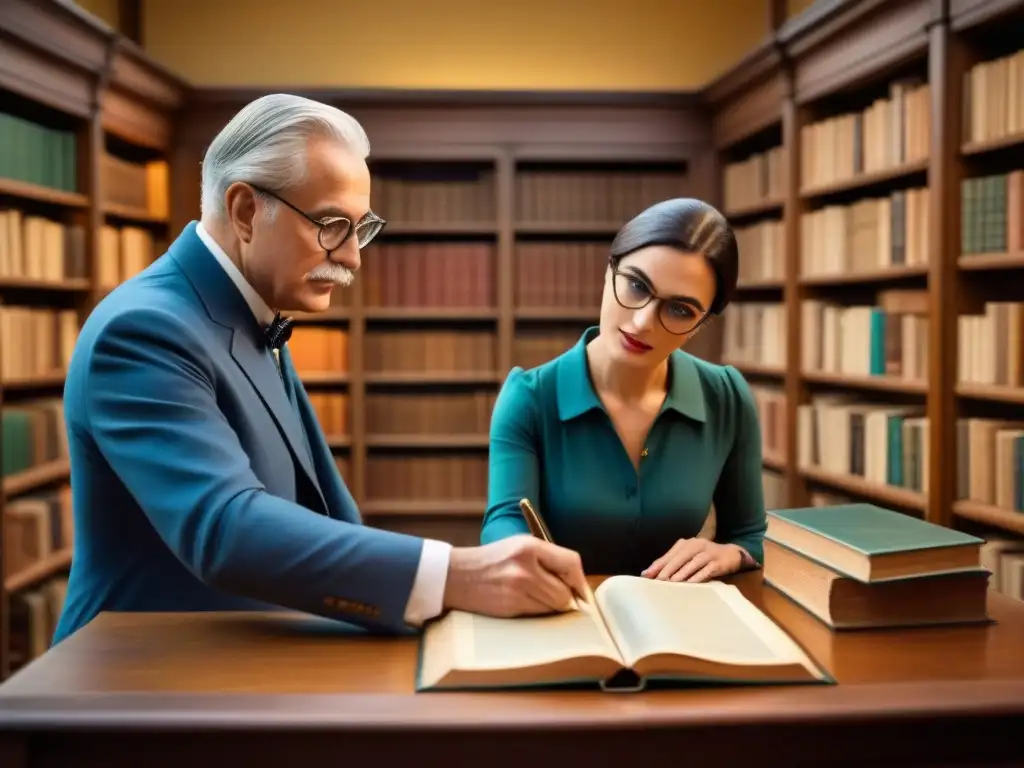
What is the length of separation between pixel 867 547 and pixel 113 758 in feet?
2.75

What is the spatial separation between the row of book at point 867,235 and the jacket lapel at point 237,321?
8.48ft

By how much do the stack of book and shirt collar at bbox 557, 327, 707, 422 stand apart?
547 mm

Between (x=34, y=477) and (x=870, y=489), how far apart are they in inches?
118

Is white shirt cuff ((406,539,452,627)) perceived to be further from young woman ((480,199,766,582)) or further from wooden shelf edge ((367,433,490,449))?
wooden shelf edge ((367,433,490,449))

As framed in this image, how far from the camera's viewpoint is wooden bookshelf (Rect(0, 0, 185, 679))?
Answer: 3559 millimetres

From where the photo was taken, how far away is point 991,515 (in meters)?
3.07

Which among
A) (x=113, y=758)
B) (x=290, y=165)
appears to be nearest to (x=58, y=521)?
(x=290, y=165)

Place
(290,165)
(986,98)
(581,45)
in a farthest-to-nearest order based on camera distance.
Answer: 1. (581,45)
2. (986,98)
3. (290,165)

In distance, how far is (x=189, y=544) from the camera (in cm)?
117

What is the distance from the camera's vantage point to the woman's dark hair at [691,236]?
1.69 metres

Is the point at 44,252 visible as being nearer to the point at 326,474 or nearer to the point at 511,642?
the point at 326,474

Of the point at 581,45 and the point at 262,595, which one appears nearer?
the point at 262,595

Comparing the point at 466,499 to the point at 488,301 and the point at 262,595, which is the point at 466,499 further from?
the point at 262,595

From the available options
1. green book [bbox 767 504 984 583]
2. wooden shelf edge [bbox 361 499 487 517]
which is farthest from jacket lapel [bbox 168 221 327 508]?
wooden shelf edge [bbox 361 499 487 517]
